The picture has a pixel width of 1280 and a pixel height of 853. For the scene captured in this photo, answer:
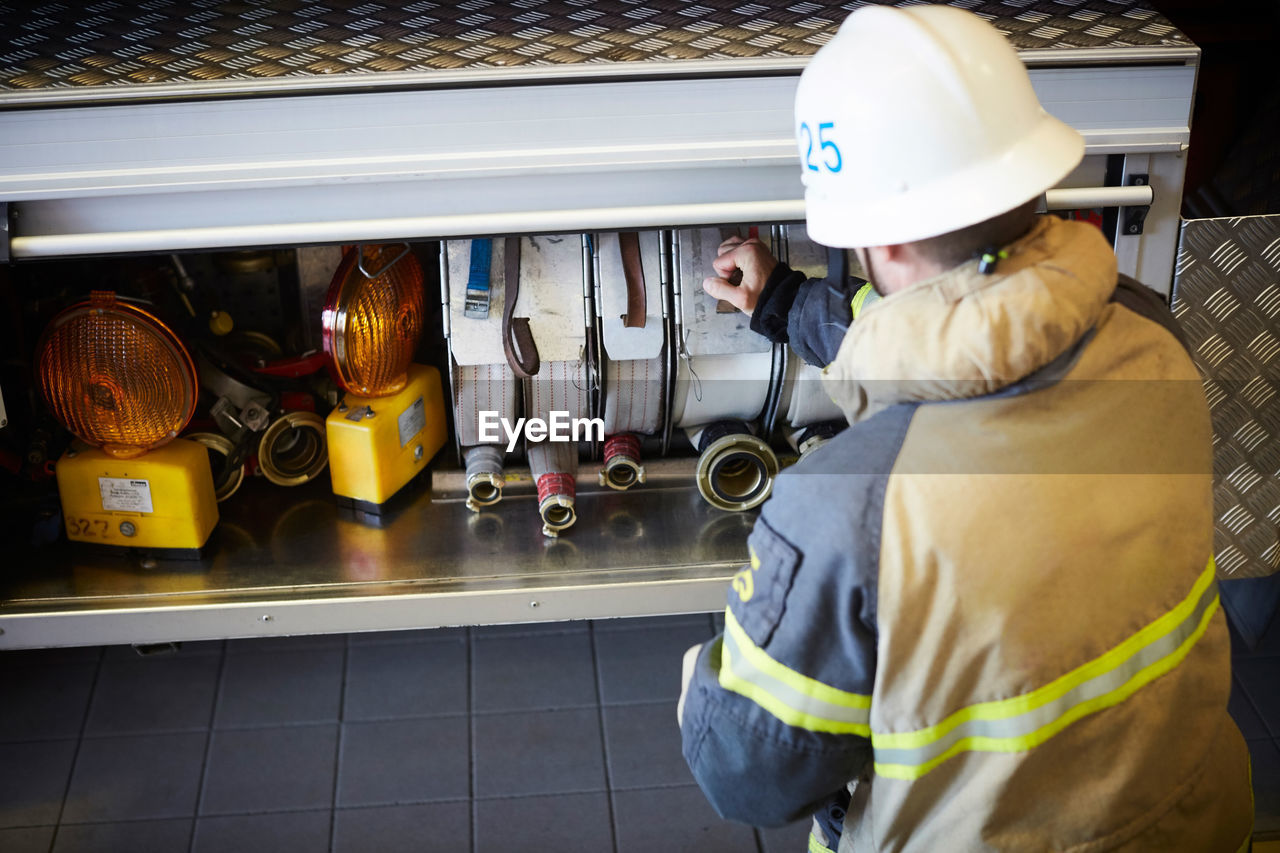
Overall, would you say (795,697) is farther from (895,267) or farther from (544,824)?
(544,824)

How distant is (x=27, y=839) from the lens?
8.23 feet

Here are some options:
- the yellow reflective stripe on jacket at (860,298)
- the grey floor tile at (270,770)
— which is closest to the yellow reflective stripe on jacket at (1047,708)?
the yellow reflective stripe on jacket at (860,298)

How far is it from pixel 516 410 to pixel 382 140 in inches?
33.6

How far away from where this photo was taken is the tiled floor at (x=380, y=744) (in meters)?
2.55

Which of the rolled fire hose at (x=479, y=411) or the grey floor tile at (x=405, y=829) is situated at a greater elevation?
the rolled fire hose at (x=479, y=411)

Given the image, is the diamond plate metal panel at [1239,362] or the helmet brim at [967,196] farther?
the diamond plate metal panel at [1239,362]

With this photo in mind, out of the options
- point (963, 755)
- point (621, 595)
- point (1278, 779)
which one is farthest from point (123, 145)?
point (1278, 779)

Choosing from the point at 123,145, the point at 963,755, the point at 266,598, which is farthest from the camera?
the point at 266,598

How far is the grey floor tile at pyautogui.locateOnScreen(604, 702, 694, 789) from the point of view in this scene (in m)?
2.69

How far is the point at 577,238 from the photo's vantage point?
8.07 ft

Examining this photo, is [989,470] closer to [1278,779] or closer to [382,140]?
[382,140]

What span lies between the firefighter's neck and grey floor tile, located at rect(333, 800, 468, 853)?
5.42 ft

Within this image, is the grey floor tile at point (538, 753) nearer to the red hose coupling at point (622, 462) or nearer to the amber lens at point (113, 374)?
the red hose coupling at point (622, 462)

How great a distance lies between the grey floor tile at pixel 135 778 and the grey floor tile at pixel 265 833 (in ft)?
0.30
